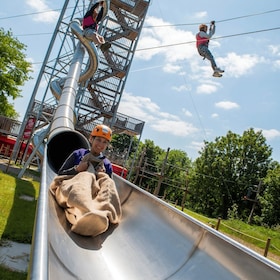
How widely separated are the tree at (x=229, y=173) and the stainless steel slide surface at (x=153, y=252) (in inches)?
1114

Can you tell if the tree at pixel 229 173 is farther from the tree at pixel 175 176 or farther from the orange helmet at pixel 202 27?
the orange helmet at pixel 202 27

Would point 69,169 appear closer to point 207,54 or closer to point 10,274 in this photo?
point 10,274

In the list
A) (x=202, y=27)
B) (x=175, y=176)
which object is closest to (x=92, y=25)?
(x=202, y=27)

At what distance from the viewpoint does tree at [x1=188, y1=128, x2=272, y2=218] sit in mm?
30297

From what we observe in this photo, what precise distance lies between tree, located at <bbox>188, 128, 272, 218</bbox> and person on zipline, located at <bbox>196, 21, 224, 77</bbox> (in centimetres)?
2589

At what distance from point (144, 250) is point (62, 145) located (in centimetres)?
401

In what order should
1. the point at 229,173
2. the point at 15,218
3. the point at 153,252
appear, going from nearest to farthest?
the point at 153,252, the point at 15,218, the point at 229,173

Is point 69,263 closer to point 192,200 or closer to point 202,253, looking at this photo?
point 202,253

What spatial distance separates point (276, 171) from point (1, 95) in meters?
21.0

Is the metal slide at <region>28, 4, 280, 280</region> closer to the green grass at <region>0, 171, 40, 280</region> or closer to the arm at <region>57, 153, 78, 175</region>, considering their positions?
the arm at <region>57, 153, 78, 175</region>

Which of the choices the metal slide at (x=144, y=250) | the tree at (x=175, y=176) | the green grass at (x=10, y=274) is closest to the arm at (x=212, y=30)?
the metal slide at (x=144, y=250)

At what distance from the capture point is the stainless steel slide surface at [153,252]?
81.0 inches

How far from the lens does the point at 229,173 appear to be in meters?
31.4

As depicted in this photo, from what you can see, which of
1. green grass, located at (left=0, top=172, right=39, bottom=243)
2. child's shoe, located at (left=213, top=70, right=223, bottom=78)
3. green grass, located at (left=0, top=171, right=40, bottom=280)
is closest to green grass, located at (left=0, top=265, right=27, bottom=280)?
green grass, located at (left=0, top=171, right=40, bottom=280)
